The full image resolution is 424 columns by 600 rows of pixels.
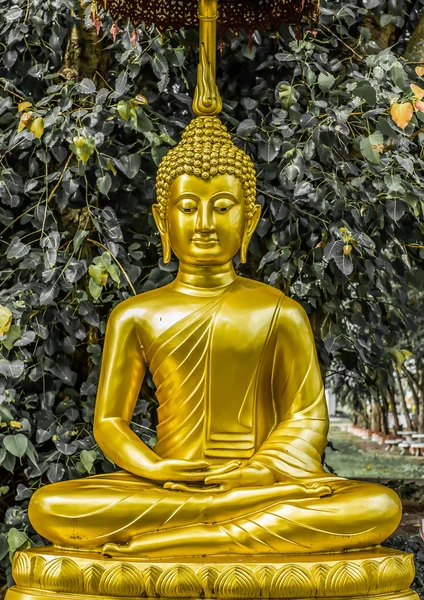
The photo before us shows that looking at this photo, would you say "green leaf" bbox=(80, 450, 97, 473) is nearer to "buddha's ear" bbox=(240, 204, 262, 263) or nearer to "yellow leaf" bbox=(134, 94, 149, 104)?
"buddha's ear" bbox=(240, 204, 262, 263)

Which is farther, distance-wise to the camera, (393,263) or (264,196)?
(393,263)

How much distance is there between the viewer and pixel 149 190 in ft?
14.6

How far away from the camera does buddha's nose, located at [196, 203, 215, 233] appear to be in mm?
3492

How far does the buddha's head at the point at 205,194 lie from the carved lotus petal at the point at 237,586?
3.68 ft

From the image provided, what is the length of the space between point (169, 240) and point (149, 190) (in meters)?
0.83

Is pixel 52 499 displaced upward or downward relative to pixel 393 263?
downward

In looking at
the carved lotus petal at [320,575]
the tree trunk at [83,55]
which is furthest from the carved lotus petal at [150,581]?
the tree trunk at [83,55]

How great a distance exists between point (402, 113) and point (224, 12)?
2.69 ft

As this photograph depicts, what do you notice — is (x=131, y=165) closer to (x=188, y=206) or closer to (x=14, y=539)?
(x=188, y=206)

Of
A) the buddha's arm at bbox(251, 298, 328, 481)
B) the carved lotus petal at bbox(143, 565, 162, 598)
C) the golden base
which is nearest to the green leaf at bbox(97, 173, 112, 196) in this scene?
the buddha's arm at bbox(251, 298, 328, 481)

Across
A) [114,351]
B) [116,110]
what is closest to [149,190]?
[116,110]

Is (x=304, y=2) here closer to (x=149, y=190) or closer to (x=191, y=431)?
(x=149, y=190)

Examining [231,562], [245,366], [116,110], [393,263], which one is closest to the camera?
[231,562]

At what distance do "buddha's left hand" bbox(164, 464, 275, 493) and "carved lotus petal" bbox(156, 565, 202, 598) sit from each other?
12.8 inches
